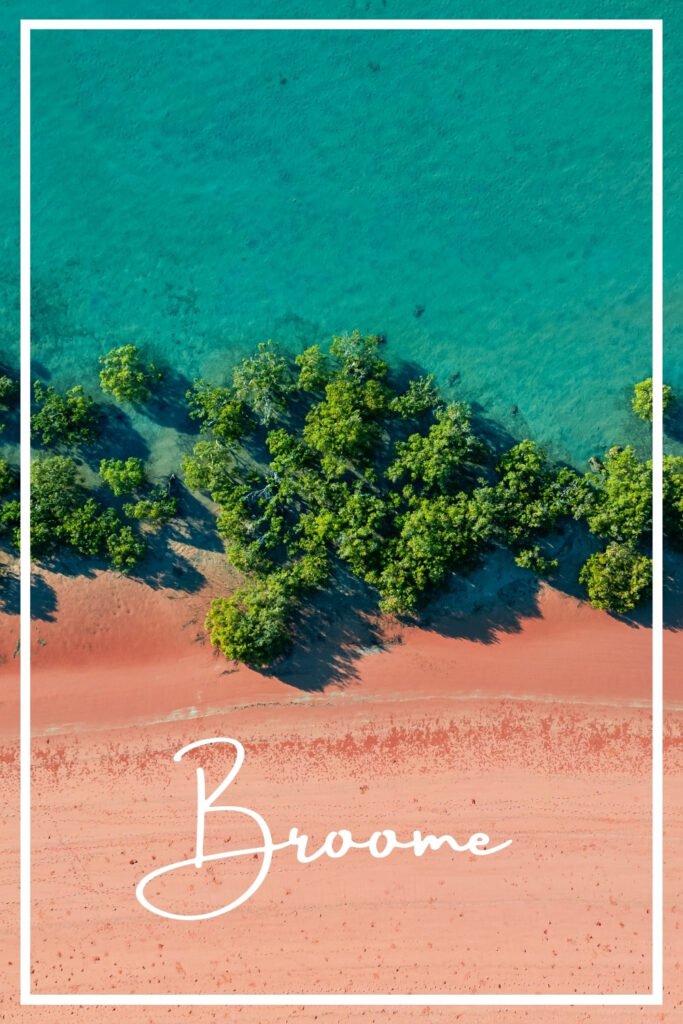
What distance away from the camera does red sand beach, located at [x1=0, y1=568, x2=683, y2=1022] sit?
1402 cm

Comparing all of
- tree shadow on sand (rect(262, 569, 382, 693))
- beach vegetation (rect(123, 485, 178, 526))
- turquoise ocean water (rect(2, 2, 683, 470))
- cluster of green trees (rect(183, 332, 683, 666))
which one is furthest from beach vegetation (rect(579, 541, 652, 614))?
beach vegetation (rect(123, 485, 178, 526))

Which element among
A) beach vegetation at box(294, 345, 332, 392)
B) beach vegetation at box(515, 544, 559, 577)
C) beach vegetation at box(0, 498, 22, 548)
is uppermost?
beach vegetation at box(294, 345, 332, 392)

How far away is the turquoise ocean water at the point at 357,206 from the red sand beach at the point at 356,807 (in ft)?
14.2

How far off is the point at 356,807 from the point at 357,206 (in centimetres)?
1196

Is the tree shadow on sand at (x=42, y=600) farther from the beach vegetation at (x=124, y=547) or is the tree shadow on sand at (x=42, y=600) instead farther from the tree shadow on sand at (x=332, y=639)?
the tree shadow on sand at (x=332, y=639)

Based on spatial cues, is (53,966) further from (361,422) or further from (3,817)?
(361,422)

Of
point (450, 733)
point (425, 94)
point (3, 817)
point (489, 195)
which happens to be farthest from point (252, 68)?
point (3, 817)

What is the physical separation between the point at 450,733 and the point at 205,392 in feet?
27.4

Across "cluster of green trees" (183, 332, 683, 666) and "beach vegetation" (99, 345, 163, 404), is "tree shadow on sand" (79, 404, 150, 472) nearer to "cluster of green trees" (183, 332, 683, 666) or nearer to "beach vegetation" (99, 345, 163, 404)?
"beach vegetation" (99, 345, 163, 404)

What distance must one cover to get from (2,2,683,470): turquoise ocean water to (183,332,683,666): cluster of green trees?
752mm

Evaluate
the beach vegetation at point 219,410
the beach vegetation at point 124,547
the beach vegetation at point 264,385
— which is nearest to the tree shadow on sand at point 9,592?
the beach vegetation at point 124,547

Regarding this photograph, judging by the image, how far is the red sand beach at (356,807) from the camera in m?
14.0

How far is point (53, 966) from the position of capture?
14031 millimetres

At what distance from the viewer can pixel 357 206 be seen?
15.0 m
